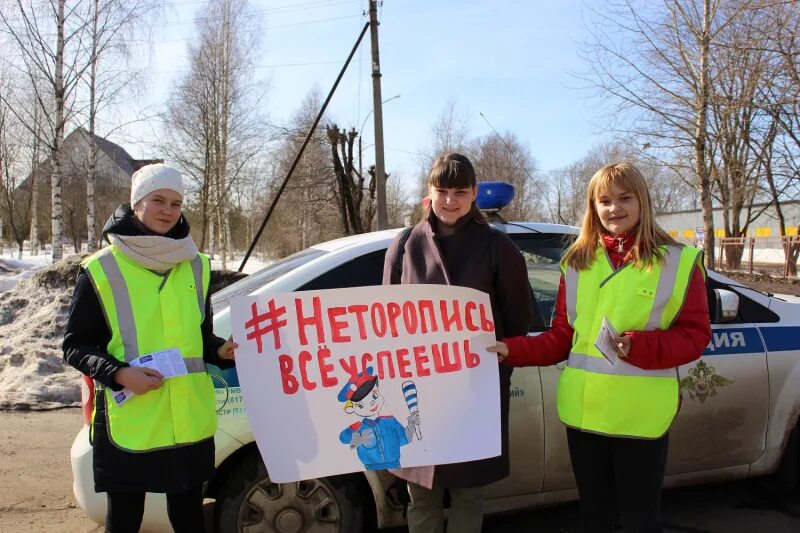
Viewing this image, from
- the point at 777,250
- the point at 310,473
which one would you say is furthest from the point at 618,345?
the point at 777,250

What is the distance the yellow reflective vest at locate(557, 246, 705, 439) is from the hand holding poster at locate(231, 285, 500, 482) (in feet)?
1.19

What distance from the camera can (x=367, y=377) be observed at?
2.21 metres

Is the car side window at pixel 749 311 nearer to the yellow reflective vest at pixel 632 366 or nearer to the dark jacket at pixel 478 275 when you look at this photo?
the yellow reflective vest at pixel 632 366

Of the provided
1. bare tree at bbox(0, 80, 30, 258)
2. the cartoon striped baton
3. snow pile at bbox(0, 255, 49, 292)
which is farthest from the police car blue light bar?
bare tree at bbox(0, 80, 30, 258)

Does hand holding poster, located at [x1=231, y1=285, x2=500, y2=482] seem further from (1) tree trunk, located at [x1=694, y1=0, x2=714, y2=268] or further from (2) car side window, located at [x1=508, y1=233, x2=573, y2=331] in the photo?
(1) tree trunk, located at [x1=694, y1=0, x2=714, y2=268]

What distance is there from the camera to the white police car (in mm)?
2645

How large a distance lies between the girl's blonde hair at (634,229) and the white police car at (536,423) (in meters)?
0.83

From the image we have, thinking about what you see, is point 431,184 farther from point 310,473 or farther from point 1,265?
point 1,265

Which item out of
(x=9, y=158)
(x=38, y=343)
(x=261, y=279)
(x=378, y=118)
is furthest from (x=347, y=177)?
(x=9, y=158)

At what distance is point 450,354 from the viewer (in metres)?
2.23

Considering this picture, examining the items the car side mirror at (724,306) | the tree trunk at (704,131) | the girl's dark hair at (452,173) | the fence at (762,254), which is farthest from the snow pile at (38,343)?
the fence at (762,254)

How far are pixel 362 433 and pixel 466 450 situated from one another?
1.29ft

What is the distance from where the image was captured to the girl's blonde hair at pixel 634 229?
2.12m

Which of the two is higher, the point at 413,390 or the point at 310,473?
the point at 413,390
